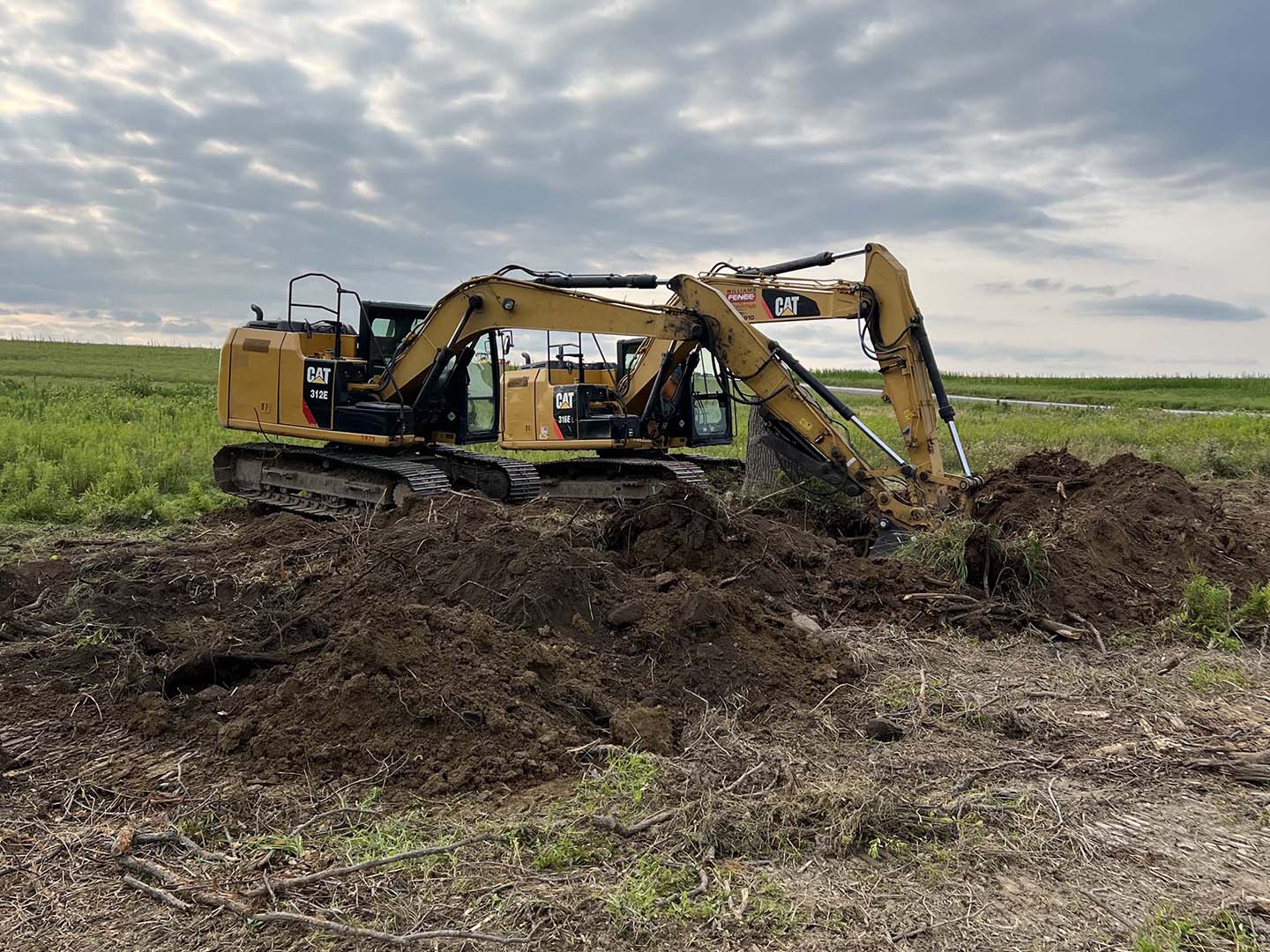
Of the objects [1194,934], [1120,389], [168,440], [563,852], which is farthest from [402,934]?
[1120,389]

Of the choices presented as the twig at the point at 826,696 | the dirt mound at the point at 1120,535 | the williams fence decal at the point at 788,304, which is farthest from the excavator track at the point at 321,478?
the dirt mound at the point at 1120,535

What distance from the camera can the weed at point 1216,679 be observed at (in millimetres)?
6023

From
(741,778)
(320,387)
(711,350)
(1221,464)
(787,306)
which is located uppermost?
(787,306)

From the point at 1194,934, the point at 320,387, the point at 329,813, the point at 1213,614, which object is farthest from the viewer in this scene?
the point at 320,387

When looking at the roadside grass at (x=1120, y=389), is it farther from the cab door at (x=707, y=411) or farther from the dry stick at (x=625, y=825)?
the dry stick at (x=625, y=825)

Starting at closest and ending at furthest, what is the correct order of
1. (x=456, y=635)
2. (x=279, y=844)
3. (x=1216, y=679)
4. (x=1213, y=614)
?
(x=279, y=844)
(x=456, y=635)
(x=1216, y=679)
(x=1213, y=614)

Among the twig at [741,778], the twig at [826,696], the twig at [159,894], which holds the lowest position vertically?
the twig at [159,894]

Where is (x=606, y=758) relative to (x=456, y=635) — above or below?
below

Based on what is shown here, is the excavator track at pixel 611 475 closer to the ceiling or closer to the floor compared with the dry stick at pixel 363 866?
closer to the ceiling

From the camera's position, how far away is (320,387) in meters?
11.9

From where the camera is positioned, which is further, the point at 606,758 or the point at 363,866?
the point at 606,758

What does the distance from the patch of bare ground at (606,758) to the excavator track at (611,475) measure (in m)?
4.29

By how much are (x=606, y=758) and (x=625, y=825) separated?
28.1 inches

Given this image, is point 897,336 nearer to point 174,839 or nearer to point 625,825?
point 625,825
